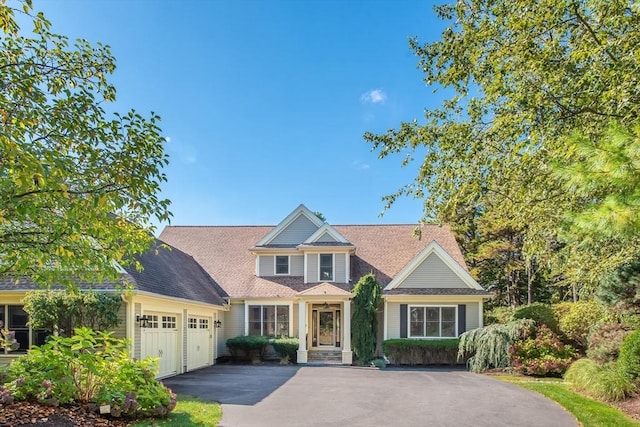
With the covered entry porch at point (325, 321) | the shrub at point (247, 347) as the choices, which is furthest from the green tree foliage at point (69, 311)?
the covered entry porch at point (325, 321)

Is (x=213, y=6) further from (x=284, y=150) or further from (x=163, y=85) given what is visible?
(x=284, y=150)

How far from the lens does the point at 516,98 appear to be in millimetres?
6605

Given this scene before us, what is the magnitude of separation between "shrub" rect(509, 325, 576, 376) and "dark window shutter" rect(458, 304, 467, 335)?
3194 mm

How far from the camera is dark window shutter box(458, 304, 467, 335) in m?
20.2

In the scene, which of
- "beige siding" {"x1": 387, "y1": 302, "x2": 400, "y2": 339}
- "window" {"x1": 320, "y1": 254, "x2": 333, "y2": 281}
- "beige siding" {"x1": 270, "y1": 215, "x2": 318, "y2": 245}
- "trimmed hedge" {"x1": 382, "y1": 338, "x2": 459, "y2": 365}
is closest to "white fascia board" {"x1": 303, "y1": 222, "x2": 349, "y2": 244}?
"beige siding" {"x1": 270, "y1": 215, "x2": 318, "y2": 245}

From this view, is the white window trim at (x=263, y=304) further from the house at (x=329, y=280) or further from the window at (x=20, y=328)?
the window at (x=20, y=328)

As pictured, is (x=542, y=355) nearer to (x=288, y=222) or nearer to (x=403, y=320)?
(x=403, y=320)

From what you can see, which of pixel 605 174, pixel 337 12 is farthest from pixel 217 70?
pixel 605 174

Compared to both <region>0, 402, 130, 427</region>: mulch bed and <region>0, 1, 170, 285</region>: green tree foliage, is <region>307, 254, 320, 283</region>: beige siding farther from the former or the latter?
<region>0, 1, 170, 285</region>: green tree foliage

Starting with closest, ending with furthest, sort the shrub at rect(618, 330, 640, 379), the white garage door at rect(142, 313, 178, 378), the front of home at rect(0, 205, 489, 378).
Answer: the shrub at rect(618, 330, 640, 379) < the white garage door at rect(142, 313, 178, 378) < the front of home at rect(0, 205, 489, 378)

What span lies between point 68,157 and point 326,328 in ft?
61.6

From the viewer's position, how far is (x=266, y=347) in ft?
69.7

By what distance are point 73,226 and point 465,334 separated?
16828mm

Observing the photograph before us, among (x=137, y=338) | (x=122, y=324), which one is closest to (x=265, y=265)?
(x=137, y=338)
